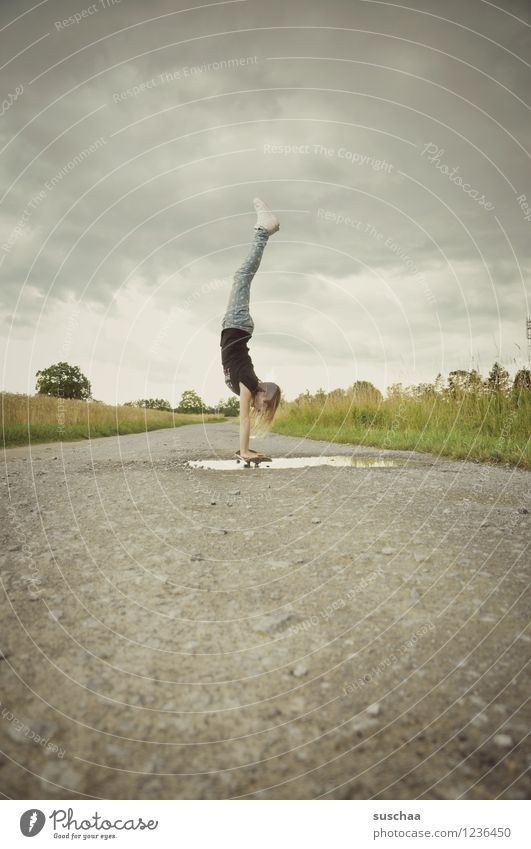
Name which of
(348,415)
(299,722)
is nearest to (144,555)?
(299,722)

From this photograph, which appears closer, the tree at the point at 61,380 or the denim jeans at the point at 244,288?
the denim jeans at the point at 244,288

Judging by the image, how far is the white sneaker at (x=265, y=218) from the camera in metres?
6.09

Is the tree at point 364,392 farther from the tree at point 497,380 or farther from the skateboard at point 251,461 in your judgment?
the skateboard at point 251,461

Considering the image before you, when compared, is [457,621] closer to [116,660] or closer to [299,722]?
[299,722]

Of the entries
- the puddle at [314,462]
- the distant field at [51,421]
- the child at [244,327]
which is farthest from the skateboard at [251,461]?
the distant field at [51,421]

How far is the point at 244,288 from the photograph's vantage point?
6.20 m

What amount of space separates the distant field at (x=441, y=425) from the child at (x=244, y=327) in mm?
3431

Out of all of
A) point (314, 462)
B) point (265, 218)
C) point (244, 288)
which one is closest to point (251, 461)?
point (314, 462)

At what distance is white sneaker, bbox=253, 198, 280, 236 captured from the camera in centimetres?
609

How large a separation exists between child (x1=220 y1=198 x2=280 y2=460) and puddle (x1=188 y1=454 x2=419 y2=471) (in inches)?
26.0

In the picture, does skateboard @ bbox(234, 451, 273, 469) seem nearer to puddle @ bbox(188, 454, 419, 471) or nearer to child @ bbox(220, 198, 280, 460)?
puddle @ bbox(188, 454, 419, 471)

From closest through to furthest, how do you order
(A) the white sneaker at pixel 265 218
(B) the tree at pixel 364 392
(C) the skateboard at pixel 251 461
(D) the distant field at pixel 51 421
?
(A) the white sneaker at pixel 265 218 → (C) the skateboard at pixel 251 461 → (D) the distant field at pixel 51 421 → (B) the tree at pixel 364 392

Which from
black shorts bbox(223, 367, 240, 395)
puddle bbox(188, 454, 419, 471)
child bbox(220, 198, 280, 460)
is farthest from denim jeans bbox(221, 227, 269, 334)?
puddle bbox(188, 454, 419, 471)

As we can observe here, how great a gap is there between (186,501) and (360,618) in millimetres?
2468
